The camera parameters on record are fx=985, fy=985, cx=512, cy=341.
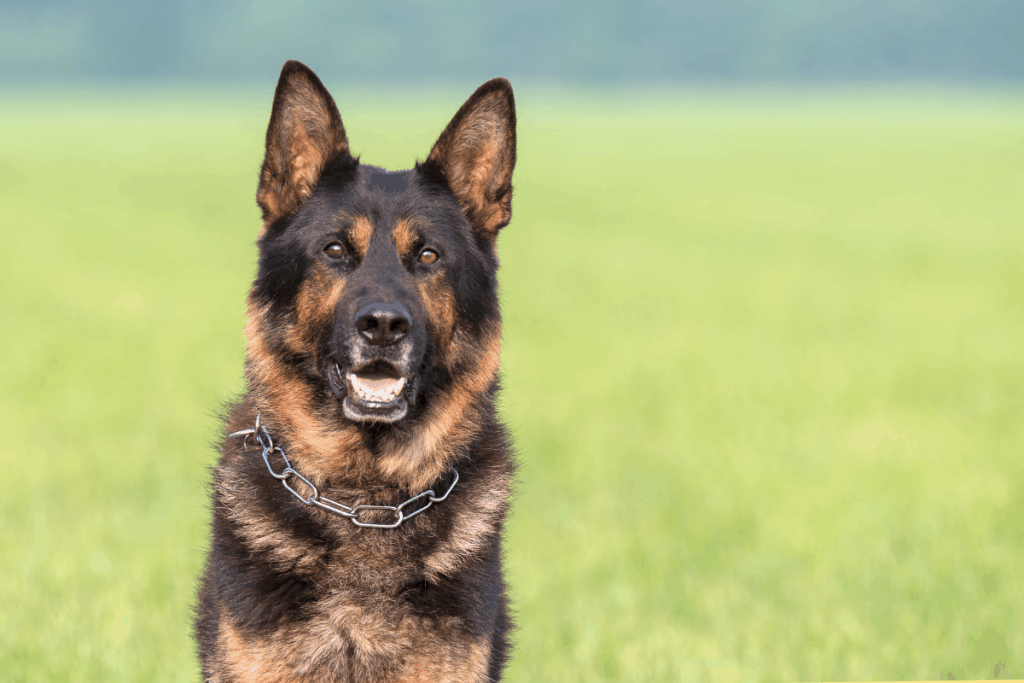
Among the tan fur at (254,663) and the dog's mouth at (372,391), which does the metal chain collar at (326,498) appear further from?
the tan fur at (254,663)

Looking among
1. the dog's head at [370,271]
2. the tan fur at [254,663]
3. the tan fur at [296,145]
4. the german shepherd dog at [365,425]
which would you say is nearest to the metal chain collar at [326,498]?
the german shepherd dog at [365,425]

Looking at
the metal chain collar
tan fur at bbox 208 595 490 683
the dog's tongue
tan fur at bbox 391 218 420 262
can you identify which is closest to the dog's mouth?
the dog's tongue

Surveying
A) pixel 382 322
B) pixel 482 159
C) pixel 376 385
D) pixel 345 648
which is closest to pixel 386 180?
pixel 482 159

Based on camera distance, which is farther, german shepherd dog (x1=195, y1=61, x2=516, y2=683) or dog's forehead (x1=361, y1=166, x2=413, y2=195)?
dog's forehead (x1=361, y1=166, x2=413, y2=195)

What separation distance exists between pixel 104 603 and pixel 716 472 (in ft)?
19.9

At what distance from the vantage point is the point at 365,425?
4.31 metres

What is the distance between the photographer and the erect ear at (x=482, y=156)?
171 inches

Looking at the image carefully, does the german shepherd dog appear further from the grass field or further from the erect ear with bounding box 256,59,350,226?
the grass field

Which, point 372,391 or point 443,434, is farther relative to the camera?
point 443,434

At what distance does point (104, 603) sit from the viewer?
659 centimetres

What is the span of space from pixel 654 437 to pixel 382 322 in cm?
806

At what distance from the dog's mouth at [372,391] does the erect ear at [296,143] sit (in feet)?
2.75

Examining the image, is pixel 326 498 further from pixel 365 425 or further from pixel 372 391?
pixel 372 391

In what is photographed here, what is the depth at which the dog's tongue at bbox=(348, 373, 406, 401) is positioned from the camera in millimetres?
4070
